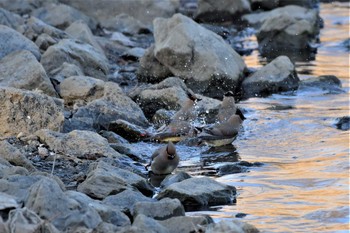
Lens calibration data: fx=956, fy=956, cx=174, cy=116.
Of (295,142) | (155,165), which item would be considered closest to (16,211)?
(155,165)

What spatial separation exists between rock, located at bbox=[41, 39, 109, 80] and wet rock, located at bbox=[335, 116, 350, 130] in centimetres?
358

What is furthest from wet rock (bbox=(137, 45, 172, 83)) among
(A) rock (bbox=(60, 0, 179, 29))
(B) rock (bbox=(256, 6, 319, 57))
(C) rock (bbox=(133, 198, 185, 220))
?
(C) rock (bbox=(133, 198, 185, 220))

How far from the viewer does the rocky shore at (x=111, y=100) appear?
6344 millimetres

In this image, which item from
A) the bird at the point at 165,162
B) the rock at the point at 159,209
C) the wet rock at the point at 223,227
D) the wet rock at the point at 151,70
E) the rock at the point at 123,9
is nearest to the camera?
the wet rock at the point at 223,227

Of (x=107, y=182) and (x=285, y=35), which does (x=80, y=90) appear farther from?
(x=285, y=35)

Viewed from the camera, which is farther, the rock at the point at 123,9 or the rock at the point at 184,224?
the rock at the point at 123,9

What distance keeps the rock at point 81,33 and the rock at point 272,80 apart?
2446 millimetres

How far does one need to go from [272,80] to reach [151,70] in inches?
71.5

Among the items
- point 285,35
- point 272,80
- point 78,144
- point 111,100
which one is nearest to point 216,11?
point 285,35

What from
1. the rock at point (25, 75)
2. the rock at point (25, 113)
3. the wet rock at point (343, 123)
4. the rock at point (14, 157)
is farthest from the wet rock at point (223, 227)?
the rock at point (25, 75)

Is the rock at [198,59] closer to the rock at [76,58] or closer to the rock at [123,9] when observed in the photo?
the rock at [76,58]

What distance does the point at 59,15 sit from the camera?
17328mm

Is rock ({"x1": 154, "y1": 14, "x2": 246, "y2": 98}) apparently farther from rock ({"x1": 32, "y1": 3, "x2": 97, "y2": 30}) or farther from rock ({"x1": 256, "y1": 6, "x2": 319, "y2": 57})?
rock ({"x1": 256, "y1": 6, "x2": 319, "y2": 57})

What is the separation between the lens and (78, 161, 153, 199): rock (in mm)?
7387
